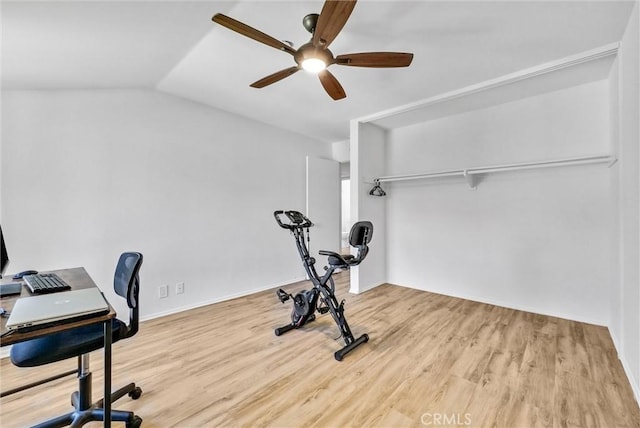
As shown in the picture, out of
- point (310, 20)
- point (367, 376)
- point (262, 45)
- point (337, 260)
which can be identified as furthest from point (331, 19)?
point (367, 376)

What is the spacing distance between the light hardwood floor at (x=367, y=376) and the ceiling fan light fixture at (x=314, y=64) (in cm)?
218

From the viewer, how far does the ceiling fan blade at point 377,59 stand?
183 centimetres


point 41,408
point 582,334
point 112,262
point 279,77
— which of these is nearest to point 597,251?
point 582,334

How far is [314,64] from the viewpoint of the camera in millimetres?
1909

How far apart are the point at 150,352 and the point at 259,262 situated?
1.85 metres

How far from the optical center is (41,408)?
1671 millimetres

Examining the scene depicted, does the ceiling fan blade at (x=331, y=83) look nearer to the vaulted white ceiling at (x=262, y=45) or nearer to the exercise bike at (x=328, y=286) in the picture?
the vaulted white ceiling at (x=262, y=45)

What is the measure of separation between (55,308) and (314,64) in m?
1.92

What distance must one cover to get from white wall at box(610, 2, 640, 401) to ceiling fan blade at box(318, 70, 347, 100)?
1908mm

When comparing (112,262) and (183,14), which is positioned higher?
(183,14)

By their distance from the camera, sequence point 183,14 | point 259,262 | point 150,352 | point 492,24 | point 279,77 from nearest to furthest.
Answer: point 183,14
point 492,24
point 279,77
point 150,352
point 259,262

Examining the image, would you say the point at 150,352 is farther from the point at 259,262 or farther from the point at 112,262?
the point at 259,262

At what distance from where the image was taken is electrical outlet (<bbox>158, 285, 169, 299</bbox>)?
122 inches

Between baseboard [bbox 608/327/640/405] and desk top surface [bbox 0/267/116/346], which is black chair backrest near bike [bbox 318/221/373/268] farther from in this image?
baseboard [bbox 608/327/640/405]
